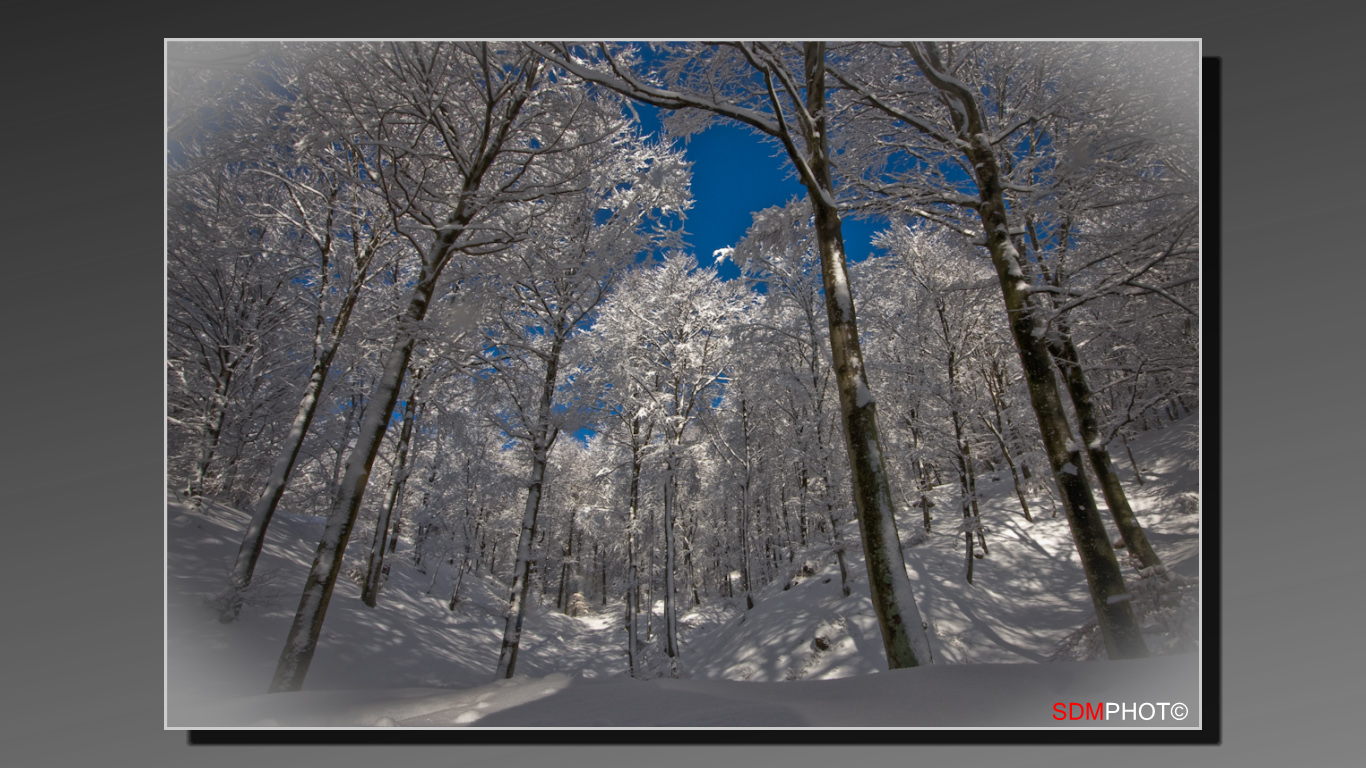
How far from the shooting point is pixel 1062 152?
4.29 meters

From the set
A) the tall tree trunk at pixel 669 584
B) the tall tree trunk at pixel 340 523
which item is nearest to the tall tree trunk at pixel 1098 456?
the tall tree trunk at pixel 340 523

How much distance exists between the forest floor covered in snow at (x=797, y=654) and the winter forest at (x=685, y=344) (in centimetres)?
3

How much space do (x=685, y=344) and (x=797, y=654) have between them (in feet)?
24.4

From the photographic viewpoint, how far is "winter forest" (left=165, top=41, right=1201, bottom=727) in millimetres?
3061

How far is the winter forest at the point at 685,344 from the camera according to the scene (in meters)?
3.06

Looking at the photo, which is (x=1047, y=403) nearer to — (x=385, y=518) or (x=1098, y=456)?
(x=1098, y=456)

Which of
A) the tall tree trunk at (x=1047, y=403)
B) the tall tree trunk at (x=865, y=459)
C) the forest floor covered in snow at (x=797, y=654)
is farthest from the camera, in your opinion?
the tall tree trunk at (x=1047, y=403)

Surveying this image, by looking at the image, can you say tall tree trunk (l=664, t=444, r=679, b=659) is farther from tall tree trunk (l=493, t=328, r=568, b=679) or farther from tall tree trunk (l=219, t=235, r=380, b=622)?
tall tree trunk (l=219, t=235, r=380, b=622)

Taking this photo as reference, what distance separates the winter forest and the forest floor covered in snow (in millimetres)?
34

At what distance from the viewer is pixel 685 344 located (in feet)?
39.7

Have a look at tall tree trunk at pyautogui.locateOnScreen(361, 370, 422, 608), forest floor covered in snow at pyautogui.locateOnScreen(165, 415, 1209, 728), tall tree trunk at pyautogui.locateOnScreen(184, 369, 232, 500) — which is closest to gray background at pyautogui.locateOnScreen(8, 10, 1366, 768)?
forest floor covered in snow at pyautogui.locateOnScreen(165, 415, 1209, 728)
